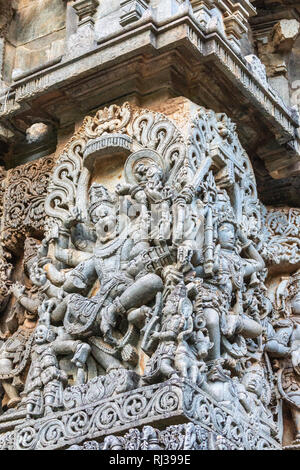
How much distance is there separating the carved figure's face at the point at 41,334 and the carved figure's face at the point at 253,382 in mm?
1403

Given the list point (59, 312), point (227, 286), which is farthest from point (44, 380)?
point (227, 286)

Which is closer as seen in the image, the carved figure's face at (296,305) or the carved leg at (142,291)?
the carved leg at (142,291)

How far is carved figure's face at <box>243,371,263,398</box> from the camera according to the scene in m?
7.63

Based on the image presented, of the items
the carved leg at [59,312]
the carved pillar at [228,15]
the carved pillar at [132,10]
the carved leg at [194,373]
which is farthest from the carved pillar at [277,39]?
the carved leg at [194,373]

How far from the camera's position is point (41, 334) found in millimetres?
7641

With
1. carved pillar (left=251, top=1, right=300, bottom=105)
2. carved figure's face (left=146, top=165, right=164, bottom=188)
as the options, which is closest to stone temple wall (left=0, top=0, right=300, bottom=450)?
carved figure's face (left=146, top=165, right=164, bottom=188)

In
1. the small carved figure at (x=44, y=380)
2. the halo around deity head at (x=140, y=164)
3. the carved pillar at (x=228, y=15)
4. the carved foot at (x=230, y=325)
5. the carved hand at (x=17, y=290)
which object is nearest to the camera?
the small carved figure at (x=44, y=380)

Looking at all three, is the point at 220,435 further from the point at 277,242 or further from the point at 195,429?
the point at 277,242

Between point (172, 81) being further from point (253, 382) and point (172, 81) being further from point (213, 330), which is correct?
point (253, 382)

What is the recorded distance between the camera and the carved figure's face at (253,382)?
7.63 m

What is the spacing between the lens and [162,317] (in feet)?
23.5

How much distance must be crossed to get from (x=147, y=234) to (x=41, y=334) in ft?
3.29

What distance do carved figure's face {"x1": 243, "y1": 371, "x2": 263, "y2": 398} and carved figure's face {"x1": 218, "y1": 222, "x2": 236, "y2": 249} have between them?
0.92 metres

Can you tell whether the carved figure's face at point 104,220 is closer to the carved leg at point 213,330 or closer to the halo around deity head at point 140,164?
the halo around deity head at point 140,164
